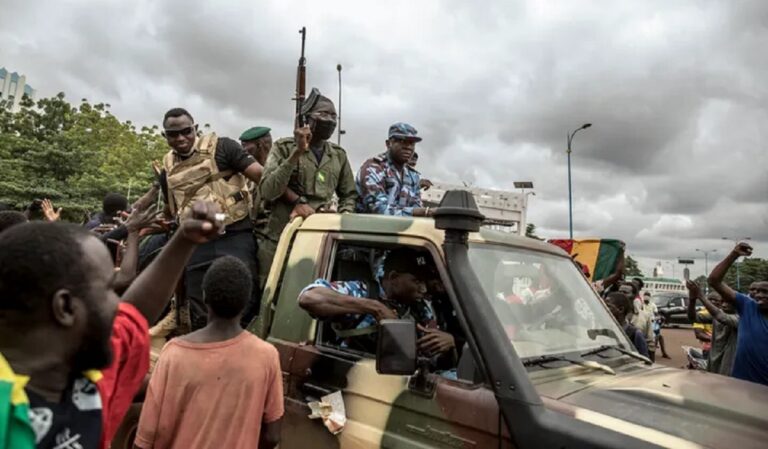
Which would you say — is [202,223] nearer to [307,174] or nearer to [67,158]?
[307,174]

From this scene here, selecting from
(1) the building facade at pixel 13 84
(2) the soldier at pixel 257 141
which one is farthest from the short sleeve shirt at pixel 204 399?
(1) the building facade at pixel 13 84

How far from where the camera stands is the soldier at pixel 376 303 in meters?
2.47

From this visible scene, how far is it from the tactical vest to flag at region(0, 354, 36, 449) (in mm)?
2666

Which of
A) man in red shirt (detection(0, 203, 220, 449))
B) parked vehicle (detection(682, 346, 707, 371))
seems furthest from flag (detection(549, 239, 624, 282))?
man in red shirt (detection(0, 203, 220, 449))

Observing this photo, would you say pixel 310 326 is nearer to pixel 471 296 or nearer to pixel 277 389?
pixel 277 389

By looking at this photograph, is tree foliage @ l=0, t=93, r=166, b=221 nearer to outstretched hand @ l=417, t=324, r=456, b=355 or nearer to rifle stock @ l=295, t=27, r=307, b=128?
rifle stock @ l=295, t=27, r=307, b=128

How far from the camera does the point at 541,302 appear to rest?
2.60 meters

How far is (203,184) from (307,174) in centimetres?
72

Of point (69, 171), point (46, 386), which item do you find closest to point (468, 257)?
point (46, 386)

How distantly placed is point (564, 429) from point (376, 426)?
80cm

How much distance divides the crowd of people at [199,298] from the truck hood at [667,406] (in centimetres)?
57

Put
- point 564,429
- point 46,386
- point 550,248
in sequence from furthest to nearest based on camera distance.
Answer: point 550,248
point 564,429
point 46,386

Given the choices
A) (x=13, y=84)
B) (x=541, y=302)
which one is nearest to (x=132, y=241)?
(x=541, y=302)

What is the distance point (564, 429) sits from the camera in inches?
70.4
